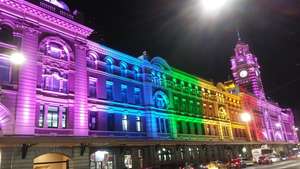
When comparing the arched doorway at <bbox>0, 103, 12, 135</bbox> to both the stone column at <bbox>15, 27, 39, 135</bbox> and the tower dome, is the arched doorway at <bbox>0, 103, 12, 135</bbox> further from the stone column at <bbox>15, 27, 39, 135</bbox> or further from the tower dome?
the tower dome

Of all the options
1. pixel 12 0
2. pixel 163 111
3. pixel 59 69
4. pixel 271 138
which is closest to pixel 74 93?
pixel 59 69

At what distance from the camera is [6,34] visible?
26.5m

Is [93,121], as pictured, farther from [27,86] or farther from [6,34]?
[6,34]

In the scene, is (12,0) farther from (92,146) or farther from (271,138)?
(271,138)

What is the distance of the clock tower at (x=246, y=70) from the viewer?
98.8m

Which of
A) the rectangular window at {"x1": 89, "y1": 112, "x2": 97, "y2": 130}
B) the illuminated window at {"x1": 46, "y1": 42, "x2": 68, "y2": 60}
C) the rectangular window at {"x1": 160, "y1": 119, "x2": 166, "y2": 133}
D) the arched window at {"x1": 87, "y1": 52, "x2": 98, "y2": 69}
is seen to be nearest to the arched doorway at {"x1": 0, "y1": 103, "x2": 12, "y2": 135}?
the illuminated window at {"x1": 46, "y1": 42, "x2": 68, "y2": 60}

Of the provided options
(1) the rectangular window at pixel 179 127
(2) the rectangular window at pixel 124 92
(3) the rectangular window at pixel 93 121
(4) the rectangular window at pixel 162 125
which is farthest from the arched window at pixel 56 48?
(1) the rectangular window at pixel 179 127

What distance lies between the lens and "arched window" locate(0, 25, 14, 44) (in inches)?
1024

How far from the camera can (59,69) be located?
97.3ft

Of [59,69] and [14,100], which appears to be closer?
[14,100]

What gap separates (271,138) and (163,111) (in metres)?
60.3

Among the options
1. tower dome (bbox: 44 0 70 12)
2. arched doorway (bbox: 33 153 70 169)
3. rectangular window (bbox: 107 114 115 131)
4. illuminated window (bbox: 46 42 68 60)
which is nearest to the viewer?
arched doorway (bbox: 33 153 70 169)

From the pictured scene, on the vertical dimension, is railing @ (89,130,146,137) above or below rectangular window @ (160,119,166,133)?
below

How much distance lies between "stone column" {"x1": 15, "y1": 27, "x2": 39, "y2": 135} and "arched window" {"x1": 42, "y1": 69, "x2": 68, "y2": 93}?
4.88 ft
